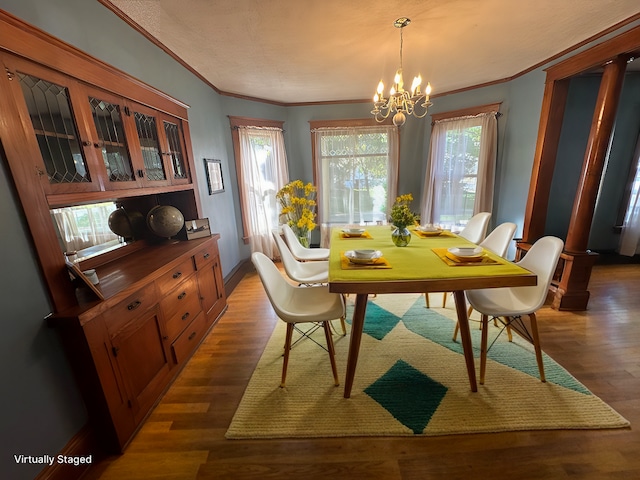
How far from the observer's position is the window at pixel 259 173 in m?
3.64

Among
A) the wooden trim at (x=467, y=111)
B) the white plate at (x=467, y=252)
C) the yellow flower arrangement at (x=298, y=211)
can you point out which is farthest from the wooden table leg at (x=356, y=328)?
the wooden trim at (x=467, y=111)

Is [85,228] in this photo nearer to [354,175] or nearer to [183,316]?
[183,316]

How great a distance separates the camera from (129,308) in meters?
1.43

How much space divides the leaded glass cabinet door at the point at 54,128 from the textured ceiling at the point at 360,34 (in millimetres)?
860

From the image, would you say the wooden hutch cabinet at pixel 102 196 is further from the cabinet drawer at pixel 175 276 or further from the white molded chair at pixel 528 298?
the white molded chair at pixel 528 298

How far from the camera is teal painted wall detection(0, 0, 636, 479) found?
Result: 1.04 metres

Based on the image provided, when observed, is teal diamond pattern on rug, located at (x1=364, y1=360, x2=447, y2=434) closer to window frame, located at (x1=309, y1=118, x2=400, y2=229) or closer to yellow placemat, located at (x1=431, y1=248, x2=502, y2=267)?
yellow placemat, located at (x1=431, y1=248, x2=502, y2=267)

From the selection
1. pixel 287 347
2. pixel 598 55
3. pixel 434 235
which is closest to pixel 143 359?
pixel 287 347

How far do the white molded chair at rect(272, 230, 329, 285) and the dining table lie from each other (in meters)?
0.41

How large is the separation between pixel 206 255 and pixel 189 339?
2.38 ft

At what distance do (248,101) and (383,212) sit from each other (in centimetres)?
268

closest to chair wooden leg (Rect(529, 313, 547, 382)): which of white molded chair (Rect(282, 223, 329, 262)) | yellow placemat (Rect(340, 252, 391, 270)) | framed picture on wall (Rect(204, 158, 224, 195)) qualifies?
yellow placemat (Rect(340, 252, 391, 270))

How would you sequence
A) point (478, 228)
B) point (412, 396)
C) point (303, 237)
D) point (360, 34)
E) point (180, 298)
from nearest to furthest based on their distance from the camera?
point (412, 396)
point (180, 298)
point (360, 34)
point (478, 228)
point (303, 237)

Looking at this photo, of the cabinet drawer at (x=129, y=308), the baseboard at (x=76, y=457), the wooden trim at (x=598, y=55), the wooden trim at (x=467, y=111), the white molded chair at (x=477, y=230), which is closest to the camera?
the baseboard at (x=76, y=457)
